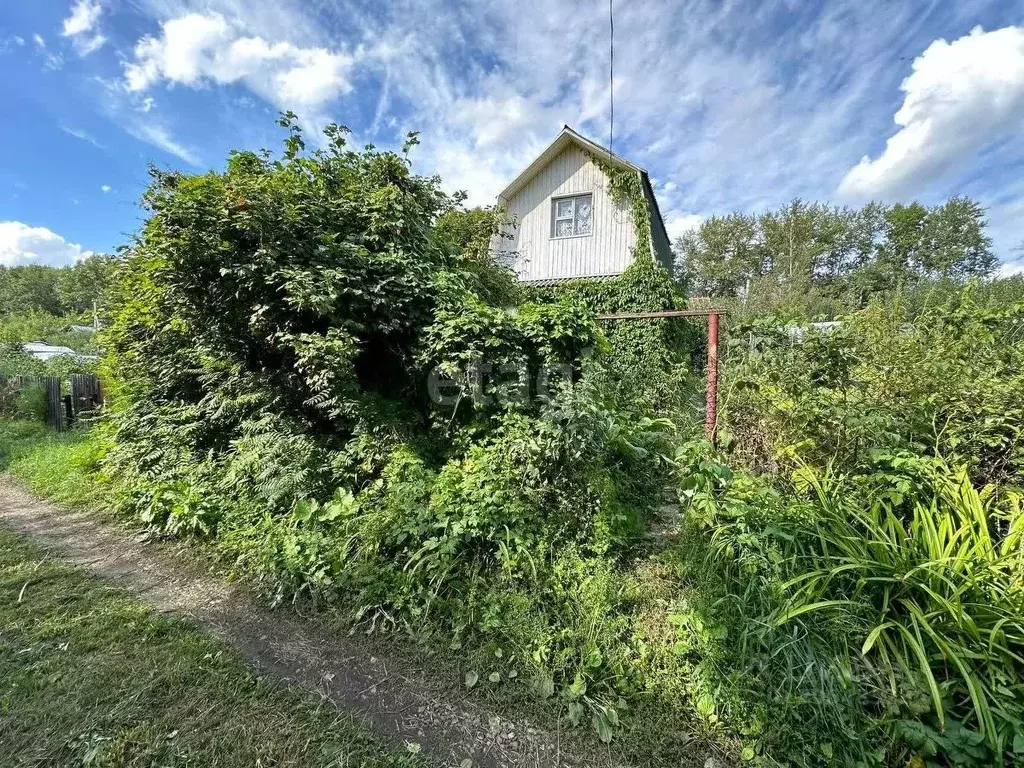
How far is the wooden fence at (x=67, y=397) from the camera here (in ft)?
26.7

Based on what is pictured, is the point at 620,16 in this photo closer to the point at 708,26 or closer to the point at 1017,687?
the point at 708,26

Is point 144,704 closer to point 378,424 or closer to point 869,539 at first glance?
point 378,424

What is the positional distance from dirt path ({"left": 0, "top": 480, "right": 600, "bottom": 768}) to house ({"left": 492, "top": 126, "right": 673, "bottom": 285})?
8511 millimetres

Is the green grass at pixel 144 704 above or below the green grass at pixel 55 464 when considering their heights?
below

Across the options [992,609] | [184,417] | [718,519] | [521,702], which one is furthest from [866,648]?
[184,417]

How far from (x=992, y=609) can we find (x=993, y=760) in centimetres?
62

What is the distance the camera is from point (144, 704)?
1748mm

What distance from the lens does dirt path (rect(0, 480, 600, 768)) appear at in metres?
1.70

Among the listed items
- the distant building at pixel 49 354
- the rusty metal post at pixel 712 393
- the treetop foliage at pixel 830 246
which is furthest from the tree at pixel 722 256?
the distant building at pixel 49 354

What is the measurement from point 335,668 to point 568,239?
10162 millimetres

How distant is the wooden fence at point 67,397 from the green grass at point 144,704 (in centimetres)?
806

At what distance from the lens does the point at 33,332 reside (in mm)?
24203

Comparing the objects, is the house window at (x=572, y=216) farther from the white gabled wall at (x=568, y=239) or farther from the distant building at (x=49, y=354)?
the distant building at (x=49, y=354)

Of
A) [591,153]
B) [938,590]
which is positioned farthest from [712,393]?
[591,153]
